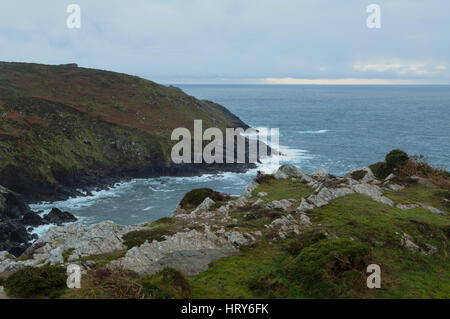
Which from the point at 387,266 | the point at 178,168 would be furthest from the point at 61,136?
the point at 387,266

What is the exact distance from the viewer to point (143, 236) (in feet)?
69.9

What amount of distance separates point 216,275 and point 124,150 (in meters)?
82.6

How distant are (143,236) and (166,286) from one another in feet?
27.4

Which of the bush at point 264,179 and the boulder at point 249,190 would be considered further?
the bush at point 264,179

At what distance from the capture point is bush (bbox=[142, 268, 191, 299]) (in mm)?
13016

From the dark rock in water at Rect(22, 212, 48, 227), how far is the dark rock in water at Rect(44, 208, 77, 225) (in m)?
0.94

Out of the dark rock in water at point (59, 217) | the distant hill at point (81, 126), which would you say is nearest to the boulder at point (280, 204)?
the dark rock in water at point (59, 217)

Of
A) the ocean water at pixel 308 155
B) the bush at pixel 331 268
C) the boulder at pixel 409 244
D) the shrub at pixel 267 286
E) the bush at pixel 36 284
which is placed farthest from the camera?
the ocean water at pixel 308 155

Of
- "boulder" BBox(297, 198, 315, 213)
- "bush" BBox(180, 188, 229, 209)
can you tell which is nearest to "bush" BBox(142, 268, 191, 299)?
"boulder" BBox(297, 198, 315, 213)

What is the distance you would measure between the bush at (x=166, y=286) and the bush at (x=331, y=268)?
5202mm

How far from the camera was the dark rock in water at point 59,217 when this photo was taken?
2158 inches

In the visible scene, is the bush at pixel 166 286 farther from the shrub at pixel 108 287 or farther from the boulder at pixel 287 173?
the boulder at pixel 287 173

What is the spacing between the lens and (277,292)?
14.3 m
